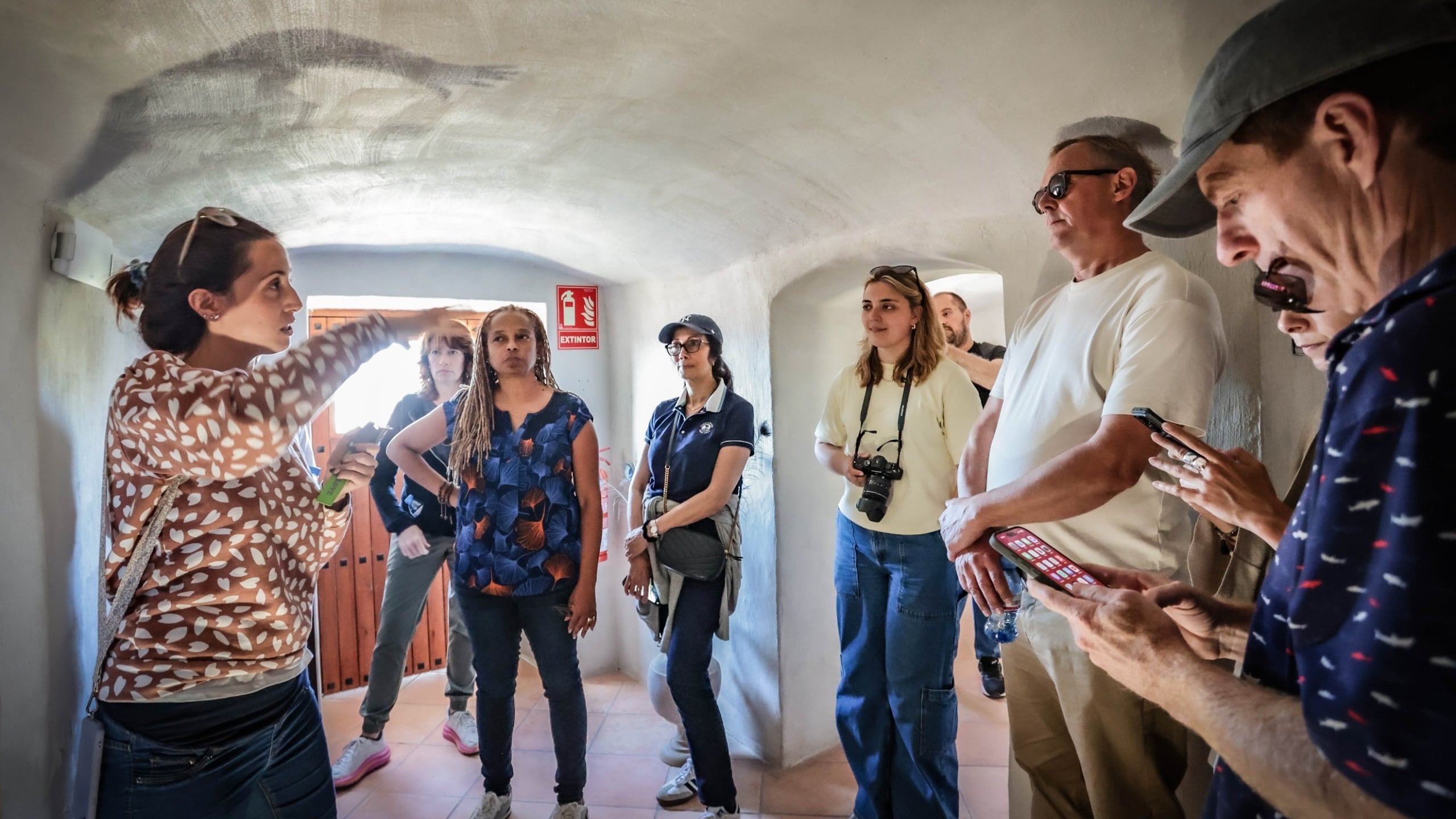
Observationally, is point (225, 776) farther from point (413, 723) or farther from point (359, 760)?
point (413, 723)

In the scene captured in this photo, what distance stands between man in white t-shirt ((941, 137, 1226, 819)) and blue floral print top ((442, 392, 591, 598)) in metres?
1.30

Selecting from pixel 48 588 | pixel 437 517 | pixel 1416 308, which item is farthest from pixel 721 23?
pixel 437 517

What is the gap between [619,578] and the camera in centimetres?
413

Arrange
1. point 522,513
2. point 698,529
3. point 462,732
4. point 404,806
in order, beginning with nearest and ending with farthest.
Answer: point 522,513, point 698,529, point 404,806, point 462,732

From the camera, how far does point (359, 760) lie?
3.04m

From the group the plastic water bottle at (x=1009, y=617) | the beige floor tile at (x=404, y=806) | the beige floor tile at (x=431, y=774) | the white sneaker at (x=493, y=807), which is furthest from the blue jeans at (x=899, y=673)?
the beige floor tile at (x=431, y=774)

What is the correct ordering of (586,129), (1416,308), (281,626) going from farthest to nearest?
(586,129) < (281,626) < (1416,308)

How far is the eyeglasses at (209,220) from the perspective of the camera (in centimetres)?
135

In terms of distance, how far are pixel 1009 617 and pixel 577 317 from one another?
3.08 m

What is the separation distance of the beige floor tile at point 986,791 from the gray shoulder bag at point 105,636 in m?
2.54

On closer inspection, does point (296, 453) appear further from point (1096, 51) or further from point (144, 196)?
point (1096, 51)

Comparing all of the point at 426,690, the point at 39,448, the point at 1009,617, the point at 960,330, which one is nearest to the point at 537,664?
the point at 39,448

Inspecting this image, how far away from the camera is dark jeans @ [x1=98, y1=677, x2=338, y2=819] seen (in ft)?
3.97

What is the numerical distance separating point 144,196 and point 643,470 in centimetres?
178
